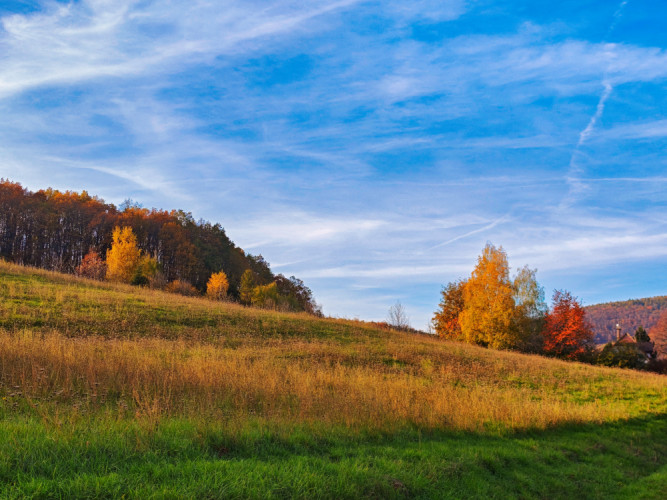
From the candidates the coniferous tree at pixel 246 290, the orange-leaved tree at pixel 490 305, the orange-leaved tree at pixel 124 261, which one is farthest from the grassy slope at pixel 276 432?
the coniferous tree at pixel 246 290

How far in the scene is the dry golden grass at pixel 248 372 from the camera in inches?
359

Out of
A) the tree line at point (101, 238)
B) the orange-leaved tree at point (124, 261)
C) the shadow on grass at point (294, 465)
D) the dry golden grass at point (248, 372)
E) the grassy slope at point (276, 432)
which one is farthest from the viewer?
the tree line at point (101, 238)

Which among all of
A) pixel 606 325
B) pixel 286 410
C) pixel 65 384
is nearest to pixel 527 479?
pixel 286 410

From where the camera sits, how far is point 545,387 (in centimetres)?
2034

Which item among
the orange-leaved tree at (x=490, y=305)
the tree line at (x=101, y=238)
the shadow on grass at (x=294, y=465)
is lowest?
the shadow on grass at (x=294, y=465)

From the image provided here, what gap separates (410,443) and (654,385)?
23.3 m

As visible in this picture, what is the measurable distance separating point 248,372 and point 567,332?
43.9m

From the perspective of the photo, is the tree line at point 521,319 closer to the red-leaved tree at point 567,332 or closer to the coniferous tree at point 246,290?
the red-leaved tree at point 567,332

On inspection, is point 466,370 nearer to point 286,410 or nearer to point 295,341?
point 295,341

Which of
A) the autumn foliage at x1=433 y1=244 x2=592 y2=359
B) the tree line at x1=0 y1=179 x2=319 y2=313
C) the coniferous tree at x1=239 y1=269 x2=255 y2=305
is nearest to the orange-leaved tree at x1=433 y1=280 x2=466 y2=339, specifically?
the autumn foliage at x1=433 y1=244 x2=592 y2=359

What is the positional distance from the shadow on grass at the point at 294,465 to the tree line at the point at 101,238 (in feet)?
186

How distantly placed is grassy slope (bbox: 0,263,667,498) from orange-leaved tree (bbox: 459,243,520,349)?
2352cm

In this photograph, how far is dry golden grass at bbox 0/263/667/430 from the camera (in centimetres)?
912

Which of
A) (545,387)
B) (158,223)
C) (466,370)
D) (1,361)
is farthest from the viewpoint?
(158,223)
